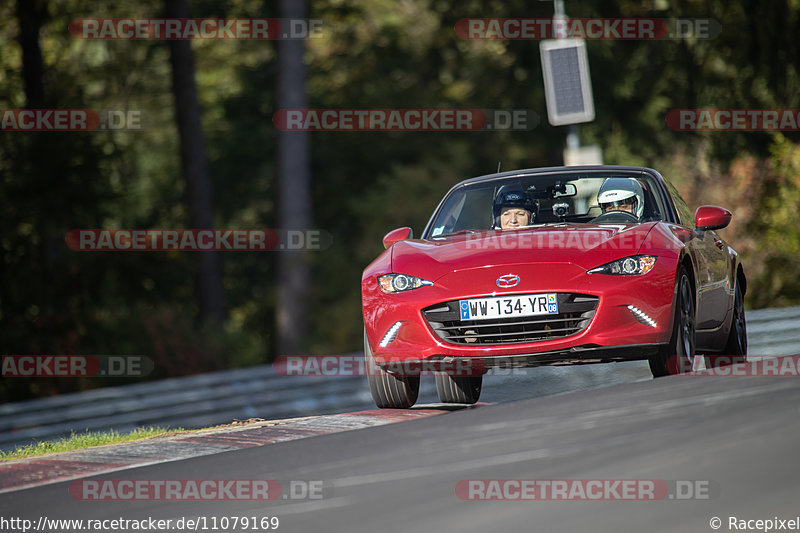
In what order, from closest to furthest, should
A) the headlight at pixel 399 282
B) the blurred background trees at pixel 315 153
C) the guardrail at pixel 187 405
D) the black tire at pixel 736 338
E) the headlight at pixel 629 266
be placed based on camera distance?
the headlight at pixel 629 266 → the headlight at pixel 399 282 → the black tire at pixel 736 338 → the guardrail at pixel 187 405 → the blurred background trees at pixel 315 153

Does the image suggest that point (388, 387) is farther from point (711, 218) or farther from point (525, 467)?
point (711, 218)

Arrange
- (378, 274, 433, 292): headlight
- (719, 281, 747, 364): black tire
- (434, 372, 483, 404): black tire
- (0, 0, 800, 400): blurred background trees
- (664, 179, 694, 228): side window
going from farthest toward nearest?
(0, 0, 800, 400): blurred background trees
(719, 281, 747, 364): black tire
(664, 179, 694, 228): side window
(434, 372, 483, 404): black tire
(378, 274, 433, 292): headlight

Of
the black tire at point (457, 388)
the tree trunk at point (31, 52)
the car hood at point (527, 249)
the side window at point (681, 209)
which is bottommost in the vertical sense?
the black tire at point (457, 388)

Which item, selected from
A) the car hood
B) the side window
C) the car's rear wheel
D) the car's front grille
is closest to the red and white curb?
the car's front grille

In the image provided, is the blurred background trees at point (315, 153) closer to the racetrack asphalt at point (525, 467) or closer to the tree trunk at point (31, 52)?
the tree trunk at point (31, 52)

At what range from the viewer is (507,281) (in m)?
7.98

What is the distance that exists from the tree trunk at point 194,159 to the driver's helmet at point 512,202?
20188mm

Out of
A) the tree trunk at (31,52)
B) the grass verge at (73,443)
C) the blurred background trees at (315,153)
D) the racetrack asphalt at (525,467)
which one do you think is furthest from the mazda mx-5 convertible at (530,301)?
the tree trunk at (31,52)

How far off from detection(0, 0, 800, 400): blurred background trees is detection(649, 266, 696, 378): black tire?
14623mm

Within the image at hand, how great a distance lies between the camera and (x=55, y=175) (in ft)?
89.0

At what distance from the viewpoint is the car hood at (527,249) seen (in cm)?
812

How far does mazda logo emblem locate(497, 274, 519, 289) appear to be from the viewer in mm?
7969

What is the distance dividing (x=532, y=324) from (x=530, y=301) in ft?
0.47

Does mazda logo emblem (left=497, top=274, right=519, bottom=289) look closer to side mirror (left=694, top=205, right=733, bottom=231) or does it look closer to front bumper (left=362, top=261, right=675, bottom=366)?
front bumper (left=362, top=261, right=675, bottom=366)
